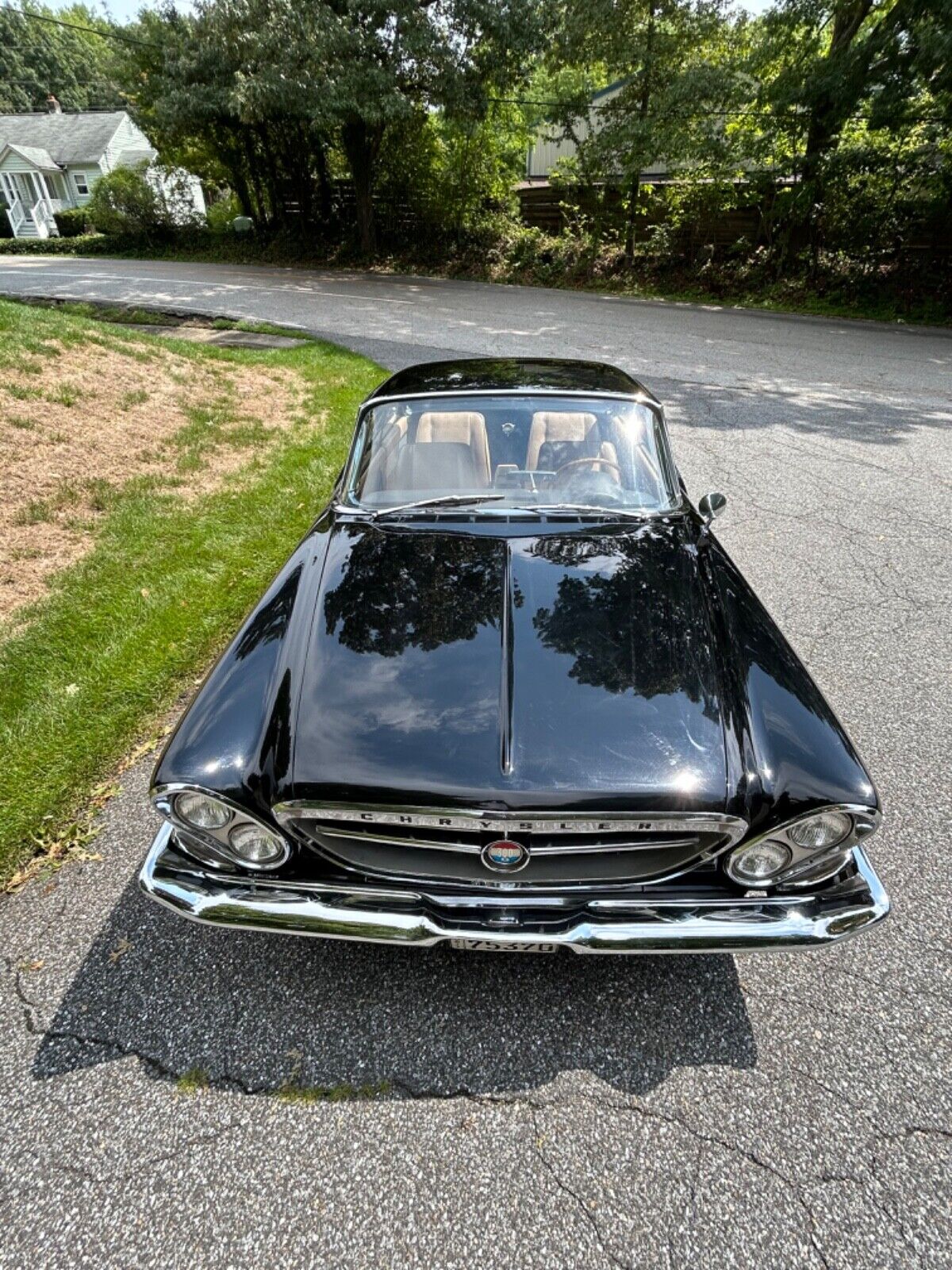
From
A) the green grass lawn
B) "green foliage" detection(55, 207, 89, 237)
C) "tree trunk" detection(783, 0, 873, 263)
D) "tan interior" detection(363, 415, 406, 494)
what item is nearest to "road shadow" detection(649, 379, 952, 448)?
the green grass lawn

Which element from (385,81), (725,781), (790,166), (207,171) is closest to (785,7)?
(790,166)

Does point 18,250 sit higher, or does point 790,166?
point 790,166

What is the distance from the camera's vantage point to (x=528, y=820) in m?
1.67

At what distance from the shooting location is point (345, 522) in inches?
109

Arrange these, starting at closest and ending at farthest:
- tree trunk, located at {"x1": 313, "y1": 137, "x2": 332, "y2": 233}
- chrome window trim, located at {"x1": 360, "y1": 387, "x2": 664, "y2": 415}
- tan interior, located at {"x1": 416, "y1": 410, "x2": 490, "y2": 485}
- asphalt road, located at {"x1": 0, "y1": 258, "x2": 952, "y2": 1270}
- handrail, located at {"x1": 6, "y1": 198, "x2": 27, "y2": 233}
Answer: asphalt road, located at {"x1": 0, "y1": 258, "x2": 952, "y2": 1270}
tan interior, located at {"x1": 416, "y1": 410, "x2": 490, "y2": 485}
chrome window trim, located at {"x1": 360, "y1": 387, "x2": 664, "y2": 415}
tree trunk, located at {"x1": 313, "y1": 137, "x2": 332, "y2": 233}
handrail, located at {"x1": 6, "y1": 198, "x2": 27, "y2": 233}

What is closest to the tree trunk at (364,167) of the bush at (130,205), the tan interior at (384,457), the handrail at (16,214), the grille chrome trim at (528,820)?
the bush at (130,205)

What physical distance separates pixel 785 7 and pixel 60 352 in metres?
14.5

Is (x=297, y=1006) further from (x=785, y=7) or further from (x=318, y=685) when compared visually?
(x=785, y=7)

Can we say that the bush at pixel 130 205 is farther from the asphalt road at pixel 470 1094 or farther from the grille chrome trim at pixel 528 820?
the grille chrome trim at pixel 528 820

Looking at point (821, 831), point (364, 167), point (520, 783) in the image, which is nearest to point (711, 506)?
point (821, 831)

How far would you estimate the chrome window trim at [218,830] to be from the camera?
176 cm

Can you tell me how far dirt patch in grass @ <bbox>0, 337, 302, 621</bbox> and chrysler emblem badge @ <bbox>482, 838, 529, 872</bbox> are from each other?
3.26 m

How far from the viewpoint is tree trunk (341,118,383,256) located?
59.4 ft

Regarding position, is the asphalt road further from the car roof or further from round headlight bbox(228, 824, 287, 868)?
the car roof
